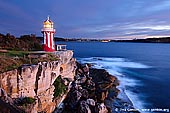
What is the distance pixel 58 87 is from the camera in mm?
18344

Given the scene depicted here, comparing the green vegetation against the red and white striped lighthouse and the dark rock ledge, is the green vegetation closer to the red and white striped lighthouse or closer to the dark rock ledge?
the dark rock ledge

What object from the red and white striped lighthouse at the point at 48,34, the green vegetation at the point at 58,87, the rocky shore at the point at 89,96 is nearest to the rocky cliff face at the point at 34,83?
the green vegetation at the point at 58,87

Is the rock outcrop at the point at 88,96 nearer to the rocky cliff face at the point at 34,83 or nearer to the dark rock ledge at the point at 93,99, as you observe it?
the dark rock ledge at the point at 93,99

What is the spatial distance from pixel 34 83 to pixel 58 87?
4.28m

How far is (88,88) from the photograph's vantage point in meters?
21.8

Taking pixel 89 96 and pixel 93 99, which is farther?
pixel 89 96

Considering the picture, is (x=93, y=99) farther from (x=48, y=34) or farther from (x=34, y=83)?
(x=48, y=34)

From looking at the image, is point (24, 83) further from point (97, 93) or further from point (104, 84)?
point (104, 84)

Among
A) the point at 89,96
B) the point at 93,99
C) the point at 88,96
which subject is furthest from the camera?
the point at 89,96

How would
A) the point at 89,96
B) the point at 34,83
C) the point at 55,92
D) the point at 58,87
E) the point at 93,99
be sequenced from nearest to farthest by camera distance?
1. the point at 34,83
2. the point at 55,92
3. the point at 58,87
4. the point at 93,99
5. the point at 89,96

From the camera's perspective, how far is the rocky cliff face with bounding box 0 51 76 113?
481 inches

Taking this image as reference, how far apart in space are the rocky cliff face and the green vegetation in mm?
572

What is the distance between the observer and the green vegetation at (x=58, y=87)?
58.3 feet

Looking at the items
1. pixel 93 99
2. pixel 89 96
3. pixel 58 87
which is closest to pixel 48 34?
pixel 58 87
